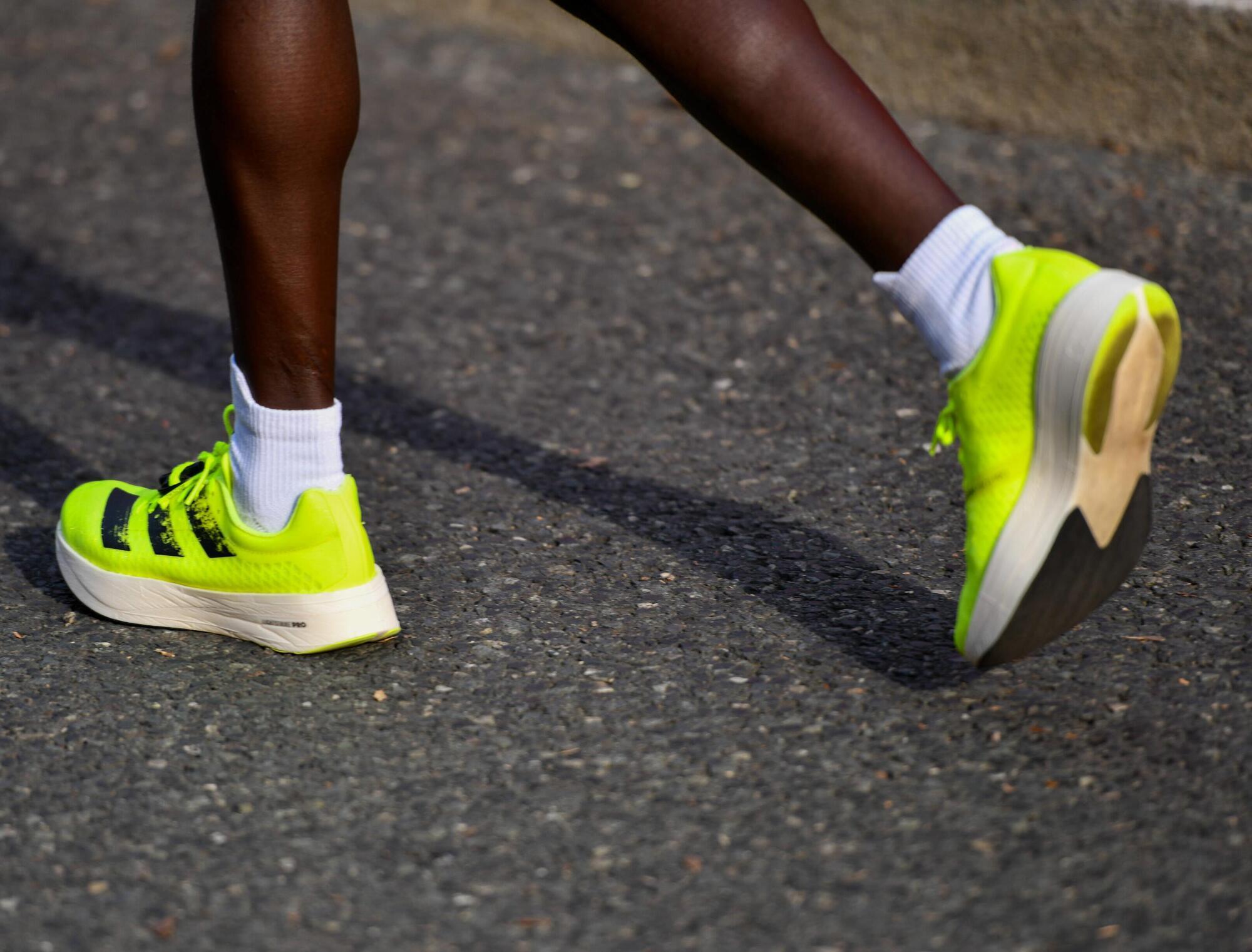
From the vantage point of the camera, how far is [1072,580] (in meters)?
1.60

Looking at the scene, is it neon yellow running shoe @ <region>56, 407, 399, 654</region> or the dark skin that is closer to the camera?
the dark skin

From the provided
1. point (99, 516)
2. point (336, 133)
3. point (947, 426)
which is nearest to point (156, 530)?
point (99, 516)

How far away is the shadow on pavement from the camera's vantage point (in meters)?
1.96

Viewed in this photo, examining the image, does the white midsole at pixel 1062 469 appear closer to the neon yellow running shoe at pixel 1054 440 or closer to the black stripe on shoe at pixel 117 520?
the neon yellow running shoe at pixel 1054 440

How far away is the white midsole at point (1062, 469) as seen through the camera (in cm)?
150

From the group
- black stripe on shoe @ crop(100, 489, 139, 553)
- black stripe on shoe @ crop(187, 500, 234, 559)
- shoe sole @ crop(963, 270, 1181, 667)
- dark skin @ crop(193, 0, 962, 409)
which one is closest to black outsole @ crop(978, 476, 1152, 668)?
shoe sole @ crop(963, 270, 1181, 667)

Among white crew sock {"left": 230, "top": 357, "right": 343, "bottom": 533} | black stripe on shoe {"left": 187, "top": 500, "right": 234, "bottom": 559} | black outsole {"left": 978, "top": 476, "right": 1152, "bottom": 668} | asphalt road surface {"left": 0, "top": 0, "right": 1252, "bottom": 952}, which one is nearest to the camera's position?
asphalt road surface {"left": 0, "top": 0, "right": 1252, "bottom": 952}

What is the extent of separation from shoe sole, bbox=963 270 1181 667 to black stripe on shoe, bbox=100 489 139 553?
47.0 inches

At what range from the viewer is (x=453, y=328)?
3135mm

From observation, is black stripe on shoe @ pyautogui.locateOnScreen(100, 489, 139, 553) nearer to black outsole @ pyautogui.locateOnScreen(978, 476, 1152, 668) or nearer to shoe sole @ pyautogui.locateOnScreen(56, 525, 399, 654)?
shoe sole @ pyautogui.locateOnScreen(56, 525, 399, 654)

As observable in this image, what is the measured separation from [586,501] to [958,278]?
3.19 ft

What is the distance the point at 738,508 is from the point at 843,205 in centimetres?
83

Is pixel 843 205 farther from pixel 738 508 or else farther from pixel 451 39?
pixel 451 39

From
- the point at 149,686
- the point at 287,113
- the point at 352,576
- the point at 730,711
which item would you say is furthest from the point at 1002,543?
the point at 149,686
